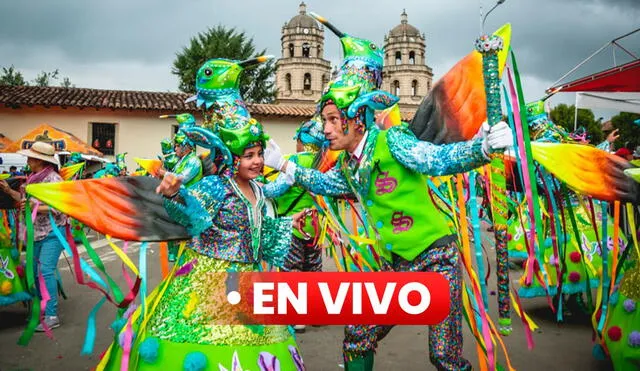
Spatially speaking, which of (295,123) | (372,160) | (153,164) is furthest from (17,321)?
(295,123)

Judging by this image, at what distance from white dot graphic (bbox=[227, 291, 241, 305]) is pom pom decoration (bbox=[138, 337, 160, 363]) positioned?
362 millimetres

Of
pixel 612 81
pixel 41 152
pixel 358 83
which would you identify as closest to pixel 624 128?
pixel 612 81

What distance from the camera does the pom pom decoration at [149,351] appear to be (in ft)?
7.88

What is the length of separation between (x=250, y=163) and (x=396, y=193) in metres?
0.79

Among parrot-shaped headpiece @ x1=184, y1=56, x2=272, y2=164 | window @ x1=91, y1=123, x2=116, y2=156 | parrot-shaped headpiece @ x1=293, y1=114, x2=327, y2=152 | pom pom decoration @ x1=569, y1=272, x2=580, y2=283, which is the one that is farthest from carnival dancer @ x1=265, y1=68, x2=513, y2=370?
window @ x1=91, y1=123, x2=116, y2=156

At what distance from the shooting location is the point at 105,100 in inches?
924

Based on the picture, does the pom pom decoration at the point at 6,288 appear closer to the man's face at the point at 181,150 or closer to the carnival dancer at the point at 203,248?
the man's face at the point at 181,150

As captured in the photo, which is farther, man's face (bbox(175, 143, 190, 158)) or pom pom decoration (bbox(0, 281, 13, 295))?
man's face (bbox(175, 143, 190, 158))

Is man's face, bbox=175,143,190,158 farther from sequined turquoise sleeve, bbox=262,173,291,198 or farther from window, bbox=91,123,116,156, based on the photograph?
window, bbox=91,123,116,156

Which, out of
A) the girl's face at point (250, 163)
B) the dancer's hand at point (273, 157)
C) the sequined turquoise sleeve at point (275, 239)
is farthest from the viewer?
the dancer's hand at point (273, 157)

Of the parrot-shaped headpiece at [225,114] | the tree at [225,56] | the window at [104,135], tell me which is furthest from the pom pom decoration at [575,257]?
the tree at [225,56]

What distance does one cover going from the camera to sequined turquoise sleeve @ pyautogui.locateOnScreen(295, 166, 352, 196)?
10.8 ft

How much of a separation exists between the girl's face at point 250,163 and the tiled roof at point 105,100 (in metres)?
19.2

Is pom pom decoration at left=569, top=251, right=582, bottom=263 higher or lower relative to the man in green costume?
lower
